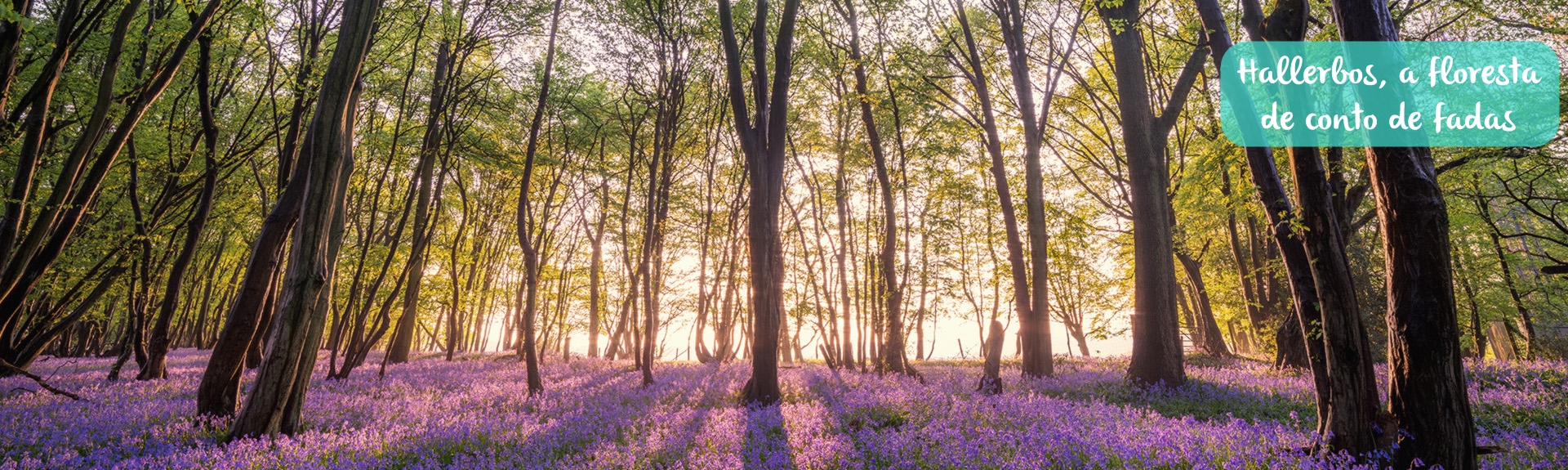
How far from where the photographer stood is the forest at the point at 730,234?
5008mm

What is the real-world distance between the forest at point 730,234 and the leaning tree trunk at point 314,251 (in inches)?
1.4

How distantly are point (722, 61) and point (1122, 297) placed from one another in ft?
97.9

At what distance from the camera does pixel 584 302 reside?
130ft

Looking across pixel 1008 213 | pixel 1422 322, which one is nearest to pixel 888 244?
pixel 1008 213

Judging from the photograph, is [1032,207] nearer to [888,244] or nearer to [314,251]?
[888,244]

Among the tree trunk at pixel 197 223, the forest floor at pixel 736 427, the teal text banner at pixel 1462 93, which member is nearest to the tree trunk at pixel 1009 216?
the forest floor at pixel 736 427

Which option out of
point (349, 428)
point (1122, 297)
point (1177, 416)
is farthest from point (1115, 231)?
point (349, 428)

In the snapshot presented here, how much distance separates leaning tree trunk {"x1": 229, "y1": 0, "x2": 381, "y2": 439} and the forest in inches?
1.4

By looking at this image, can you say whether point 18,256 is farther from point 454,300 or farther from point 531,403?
point 454,300

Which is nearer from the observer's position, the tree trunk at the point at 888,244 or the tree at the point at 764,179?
the tree at the point at 764,179

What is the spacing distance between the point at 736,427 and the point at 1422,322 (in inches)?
245

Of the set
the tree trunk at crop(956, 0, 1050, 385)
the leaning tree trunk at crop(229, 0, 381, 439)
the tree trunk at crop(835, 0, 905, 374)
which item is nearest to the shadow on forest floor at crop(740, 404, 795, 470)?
the leaning tree trunk at crop(229, 0, 381, 439)

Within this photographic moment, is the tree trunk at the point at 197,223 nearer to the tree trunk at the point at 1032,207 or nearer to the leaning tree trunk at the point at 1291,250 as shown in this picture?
the leaning tree trunk at the point at 1291,250

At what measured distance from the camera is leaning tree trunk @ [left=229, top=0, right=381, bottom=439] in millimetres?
5652
